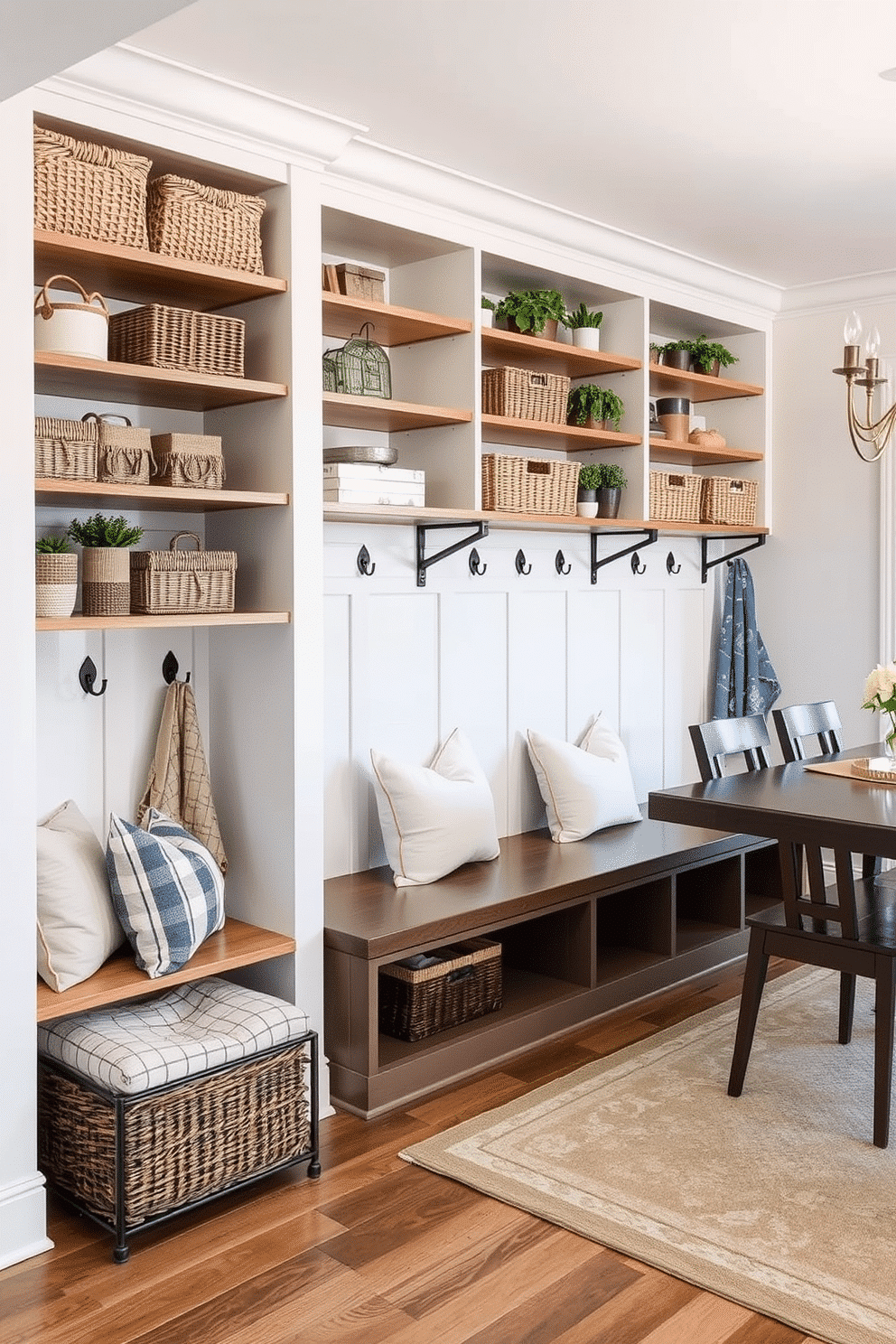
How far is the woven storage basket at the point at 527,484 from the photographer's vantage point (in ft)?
12.2

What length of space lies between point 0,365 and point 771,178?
7.43 ft

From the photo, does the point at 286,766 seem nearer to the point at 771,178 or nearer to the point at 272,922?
the point at 272,922

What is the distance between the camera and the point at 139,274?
2828mm

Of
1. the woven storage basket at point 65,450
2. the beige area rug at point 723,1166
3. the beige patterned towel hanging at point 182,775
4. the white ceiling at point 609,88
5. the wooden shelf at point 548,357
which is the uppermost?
the white ceiling at point 609,88

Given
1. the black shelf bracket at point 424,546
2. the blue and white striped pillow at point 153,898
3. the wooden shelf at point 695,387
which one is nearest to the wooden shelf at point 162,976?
the blue and white striped pillow at point 153,898

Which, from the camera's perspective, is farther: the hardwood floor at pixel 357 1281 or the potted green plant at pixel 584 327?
the potted green plant at pixel 584 327

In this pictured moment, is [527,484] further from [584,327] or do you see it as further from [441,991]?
[441,991]

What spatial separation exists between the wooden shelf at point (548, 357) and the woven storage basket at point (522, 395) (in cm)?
8

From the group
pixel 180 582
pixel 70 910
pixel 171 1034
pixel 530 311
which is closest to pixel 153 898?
pixel 70 910

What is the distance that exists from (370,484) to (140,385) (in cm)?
73

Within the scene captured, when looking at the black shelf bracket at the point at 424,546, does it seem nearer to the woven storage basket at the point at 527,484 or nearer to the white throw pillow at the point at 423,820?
the woven storage basket at the point at 527,484

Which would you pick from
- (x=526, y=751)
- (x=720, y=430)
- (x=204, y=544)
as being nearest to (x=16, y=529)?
(x=204, y=544)

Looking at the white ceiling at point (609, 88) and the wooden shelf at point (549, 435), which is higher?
the white ceiling at point (609, 88)

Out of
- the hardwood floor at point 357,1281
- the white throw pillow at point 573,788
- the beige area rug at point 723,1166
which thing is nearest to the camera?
the hardwood floor at point 357,1281
